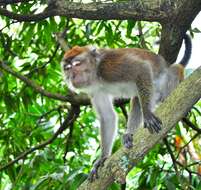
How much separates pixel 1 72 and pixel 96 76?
1.30m

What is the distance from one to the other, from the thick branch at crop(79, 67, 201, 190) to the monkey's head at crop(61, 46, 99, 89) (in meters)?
1.49

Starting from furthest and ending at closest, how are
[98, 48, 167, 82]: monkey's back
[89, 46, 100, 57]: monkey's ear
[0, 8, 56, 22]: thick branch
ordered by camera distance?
[89, 46, 100, 57]: monkey's ear
[98, 48, 167, 82]: monkey's back
[0, 8, 56, 22]: thick branch

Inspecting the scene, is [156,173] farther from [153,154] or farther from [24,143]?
[24,143]

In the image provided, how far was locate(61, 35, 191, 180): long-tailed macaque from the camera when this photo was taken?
497 centimetres

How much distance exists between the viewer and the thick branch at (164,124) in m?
3.60

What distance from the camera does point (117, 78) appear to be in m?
5.09

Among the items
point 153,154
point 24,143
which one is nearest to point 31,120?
point 24,143

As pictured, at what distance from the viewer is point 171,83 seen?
17.7ft

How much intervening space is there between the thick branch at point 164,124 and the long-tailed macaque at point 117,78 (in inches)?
40.2

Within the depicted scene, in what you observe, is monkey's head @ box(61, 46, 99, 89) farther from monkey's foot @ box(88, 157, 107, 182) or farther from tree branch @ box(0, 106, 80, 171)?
monkey's foot @ box(88, 157, 107, 182)

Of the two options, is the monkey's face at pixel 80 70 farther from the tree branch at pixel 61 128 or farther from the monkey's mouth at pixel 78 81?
the tree branch at pixel 61 128

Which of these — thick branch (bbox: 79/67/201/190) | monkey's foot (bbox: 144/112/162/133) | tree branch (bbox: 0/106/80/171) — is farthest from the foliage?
thick branch (bbox: 79/67/201/190)

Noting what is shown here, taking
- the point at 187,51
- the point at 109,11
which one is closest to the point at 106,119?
the point at 187,51

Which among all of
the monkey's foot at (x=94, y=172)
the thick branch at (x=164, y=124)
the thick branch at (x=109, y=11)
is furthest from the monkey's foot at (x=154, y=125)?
the thick branch at (x=109, y=11)
